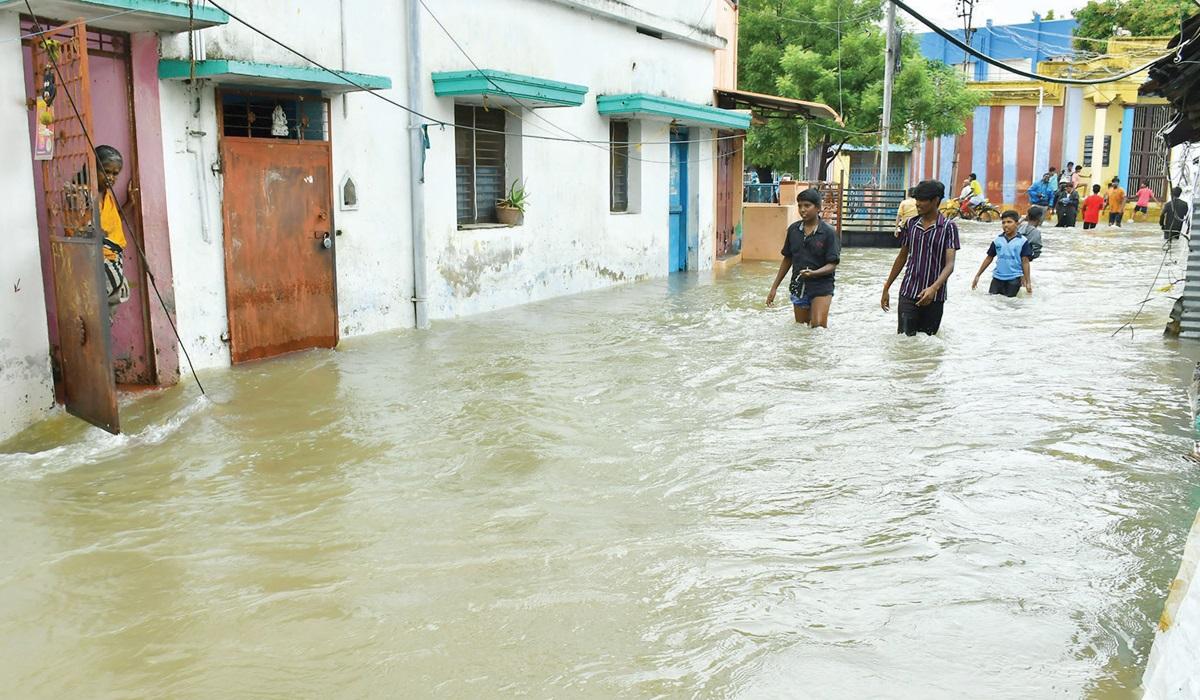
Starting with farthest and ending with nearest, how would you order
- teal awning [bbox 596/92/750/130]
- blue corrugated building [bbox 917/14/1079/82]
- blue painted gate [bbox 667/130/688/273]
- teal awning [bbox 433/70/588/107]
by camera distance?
blue corrugated building [bbox 917/14/1079/82], blue painted gate [bbox 667/130/688/273], teal awning [bbox 596/92/750/130], teal awning [bbox 433/70/588/107]

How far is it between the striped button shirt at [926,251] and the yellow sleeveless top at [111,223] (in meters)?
6.22

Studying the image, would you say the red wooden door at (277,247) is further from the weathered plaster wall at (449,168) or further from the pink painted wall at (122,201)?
the pink painted wall at (122,201)

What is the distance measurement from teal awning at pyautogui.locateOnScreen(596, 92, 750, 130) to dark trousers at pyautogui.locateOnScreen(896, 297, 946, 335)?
19.9ft

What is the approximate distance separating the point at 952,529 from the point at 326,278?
6.48 m

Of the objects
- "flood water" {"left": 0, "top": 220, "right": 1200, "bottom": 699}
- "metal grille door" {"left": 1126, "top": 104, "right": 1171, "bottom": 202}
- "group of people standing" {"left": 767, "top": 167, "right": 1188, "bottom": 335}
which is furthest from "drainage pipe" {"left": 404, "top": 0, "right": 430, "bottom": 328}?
"metal grille door" {"left": 1126, "top": 104, "right": 1171, "bottom": 202}

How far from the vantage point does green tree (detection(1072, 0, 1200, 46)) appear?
1261 inches

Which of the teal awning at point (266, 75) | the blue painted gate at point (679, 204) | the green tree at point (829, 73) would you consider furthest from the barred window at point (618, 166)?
the green tree at point (829, 73)

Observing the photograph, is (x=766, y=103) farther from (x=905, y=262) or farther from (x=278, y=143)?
(x=278, y=143)

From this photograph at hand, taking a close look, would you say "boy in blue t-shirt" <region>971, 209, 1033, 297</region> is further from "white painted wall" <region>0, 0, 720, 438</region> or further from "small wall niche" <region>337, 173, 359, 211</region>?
"small wall niche" <region>337, 173, 359, 211</region>

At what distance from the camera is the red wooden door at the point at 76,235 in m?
5.93

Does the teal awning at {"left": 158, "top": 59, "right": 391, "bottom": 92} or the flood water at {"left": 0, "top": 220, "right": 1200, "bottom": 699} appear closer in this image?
the flood water at {"left": 0, "top": 220, "right": 1200, "bottom": 699}

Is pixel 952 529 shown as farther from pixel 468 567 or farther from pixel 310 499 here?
pixel 310 499

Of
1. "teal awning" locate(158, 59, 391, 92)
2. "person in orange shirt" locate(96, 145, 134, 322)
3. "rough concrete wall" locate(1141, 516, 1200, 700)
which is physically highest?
"teal awning" locate(158, 59, 391, 92)

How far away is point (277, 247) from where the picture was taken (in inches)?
355
